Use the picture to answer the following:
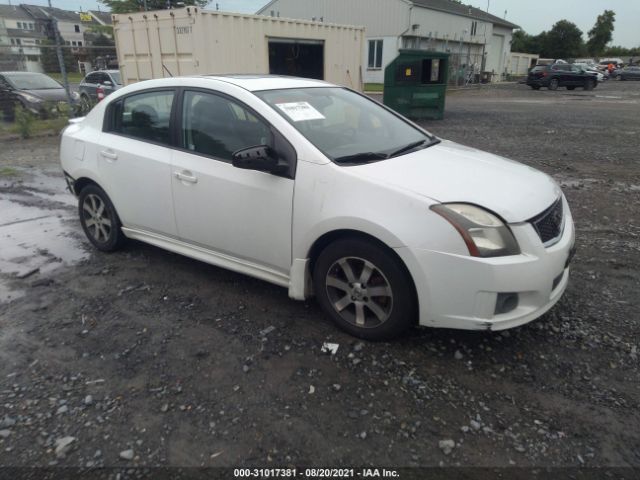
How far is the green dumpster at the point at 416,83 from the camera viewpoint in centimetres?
1355

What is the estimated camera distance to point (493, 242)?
268 centimetres

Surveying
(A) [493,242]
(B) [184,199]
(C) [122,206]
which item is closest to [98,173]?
(C) [122,206]

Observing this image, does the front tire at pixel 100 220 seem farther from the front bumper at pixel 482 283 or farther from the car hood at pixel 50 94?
the car hood at pixel 50 94

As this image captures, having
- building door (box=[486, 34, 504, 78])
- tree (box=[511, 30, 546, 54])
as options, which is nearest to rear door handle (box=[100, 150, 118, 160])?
building door (box=[486, 34, 504, 78])

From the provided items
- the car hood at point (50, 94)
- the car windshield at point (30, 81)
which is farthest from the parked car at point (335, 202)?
the car windshield at point (30, 81)

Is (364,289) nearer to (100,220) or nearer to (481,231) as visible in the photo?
(481,231)

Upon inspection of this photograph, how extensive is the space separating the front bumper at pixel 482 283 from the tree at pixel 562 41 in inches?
2838

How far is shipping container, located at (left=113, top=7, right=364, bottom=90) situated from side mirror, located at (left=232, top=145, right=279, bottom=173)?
272 inches

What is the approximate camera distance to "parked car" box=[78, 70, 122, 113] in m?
15.1

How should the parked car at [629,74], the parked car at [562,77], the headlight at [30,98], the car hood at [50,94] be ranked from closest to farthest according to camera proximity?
1. the headlight at [30,98]
2. the car hood at [50,94]
3. the parked car at [562,77]
4. the parked car at [629,74]

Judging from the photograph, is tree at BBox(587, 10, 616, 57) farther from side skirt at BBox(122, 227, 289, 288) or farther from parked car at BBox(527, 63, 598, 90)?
side skirt at BBox(122, 227, 289, 288)

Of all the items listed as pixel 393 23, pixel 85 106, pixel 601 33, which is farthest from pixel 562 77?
pixel 601 33

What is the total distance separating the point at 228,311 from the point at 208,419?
116 centimetres

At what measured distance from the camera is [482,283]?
8.68 ft
